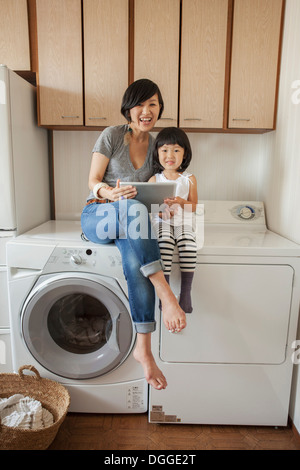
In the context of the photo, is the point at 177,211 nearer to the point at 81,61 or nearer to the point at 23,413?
the point at 81,61

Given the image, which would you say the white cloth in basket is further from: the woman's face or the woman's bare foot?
the woman's face

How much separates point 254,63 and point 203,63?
28 cm

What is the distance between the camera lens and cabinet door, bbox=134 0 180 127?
6.10 feet

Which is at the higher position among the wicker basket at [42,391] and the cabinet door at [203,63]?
the cabinet door at [203,63]

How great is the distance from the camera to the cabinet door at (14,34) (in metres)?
1.86

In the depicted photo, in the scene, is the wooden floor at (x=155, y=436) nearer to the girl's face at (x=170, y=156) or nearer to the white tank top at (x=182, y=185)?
the white tank top at (x=182, y=185)

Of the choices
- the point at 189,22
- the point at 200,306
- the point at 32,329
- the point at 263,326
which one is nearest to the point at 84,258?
the point at 32,329

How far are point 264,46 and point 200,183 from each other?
2.80ft

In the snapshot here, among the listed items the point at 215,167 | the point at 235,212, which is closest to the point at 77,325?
the point at 235,212

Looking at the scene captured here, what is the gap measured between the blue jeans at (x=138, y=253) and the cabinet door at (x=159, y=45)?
0.82m

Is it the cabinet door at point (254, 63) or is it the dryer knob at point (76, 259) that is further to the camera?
the cabinet door at point (254, 63)

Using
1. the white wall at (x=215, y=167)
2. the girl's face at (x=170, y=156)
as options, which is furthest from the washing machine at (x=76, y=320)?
the white wall at (x=215, y=167)

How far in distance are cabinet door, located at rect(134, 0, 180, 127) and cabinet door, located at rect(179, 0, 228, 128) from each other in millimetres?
46

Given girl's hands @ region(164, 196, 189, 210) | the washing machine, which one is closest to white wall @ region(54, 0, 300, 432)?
the washing machine
